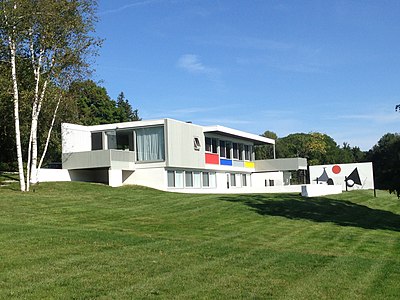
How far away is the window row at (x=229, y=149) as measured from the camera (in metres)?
47.7

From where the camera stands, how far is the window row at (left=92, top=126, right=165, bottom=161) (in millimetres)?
39344

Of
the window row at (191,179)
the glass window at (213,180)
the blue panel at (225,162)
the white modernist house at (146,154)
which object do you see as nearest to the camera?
the white modernist house at (146,154)

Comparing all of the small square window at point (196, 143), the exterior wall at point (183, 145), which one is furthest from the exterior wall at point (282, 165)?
the small square window at point (196, 143)

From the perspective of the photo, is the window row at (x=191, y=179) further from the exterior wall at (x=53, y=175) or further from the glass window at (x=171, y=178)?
the exterior wall at (x=53, y=175)

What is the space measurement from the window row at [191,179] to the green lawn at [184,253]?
53.7 ft

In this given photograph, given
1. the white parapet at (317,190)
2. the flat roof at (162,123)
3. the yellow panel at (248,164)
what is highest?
the flat roof at (162,123)

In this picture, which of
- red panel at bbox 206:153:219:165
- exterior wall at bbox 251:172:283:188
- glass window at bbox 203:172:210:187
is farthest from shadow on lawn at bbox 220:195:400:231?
exterior wall at bbox 251:172:283:188

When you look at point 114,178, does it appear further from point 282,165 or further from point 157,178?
point 282,165

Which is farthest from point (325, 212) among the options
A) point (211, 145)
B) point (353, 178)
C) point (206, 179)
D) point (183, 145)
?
point (353, 178)

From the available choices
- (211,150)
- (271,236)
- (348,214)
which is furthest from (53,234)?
(211,150)

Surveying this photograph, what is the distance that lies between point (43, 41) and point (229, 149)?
25.0 m

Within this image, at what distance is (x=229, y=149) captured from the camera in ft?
170

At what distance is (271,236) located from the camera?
56.7 ft

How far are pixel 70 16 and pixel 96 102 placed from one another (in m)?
53.4
